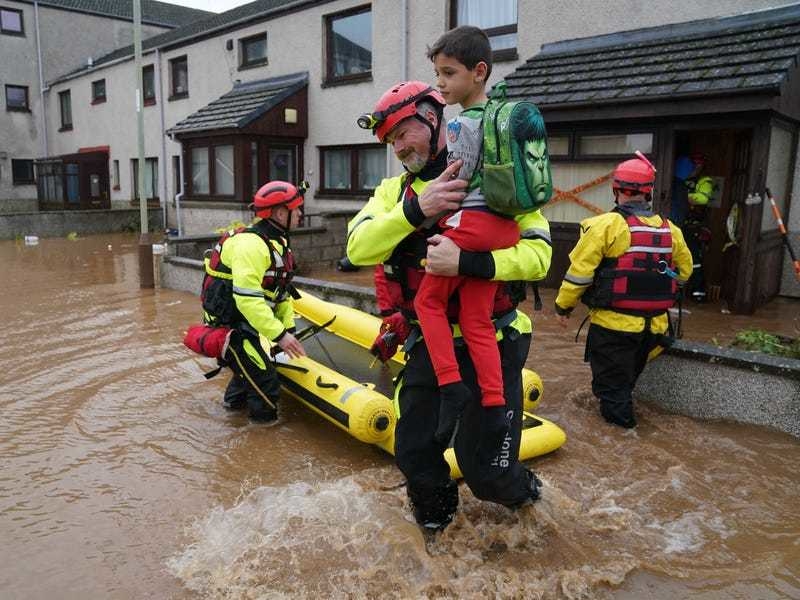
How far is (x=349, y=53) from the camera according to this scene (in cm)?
1569

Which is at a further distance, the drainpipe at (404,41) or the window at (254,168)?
the window at (254,168)

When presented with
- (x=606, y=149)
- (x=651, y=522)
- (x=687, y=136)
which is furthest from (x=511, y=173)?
(x=687, y=136)

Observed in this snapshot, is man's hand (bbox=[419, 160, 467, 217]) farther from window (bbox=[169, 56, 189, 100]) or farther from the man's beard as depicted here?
window (bbox=[169, 56, 189, 100])

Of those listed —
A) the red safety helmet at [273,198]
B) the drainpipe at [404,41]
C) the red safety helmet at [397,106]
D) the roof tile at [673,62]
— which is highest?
the drainpipe at [404,41]

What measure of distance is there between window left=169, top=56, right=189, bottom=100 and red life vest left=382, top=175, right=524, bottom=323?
19878 mm

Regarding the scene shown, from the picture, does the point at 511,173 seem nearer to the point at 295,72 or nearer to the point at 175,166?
the point at 295,72

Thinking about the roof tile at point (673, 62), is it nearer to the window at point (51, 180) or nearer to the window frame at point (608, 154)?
the window frame at point (608, 154)

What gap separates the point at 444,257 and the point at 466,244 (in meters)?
0.10

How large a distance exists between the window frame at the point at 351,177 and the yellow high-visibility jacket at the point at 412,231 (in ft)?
41.0

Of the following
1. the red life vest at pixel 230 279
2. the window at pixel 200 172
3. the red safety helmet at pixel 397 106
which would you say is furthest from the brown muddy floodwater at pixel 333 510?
the window at pixel 200 172

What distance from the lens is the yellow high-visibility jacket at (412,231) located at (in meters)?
2.66

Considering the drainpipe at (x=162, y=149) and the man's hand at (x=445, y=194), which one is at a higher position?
the drainpipe at (x=162, y=149)

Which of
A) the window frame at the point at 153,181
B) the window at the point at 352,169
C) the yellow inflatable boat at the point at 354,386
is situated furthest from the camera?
the window frame at the point at 153,181

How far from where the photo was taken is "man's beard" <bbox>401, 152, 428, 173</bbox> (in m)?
2.86
